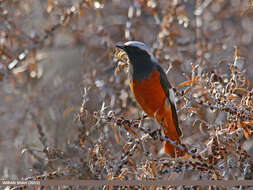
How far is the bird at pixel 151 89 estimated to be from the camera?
4781 millimetres

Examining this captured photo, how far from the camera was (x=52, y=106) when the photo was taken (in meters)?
7.11

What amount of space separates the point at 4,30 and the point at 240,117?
3458 millimetres

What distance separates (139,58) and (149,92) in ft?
1.73

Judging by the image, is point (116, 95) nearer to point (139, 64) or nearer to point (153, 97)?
point (139, 64)

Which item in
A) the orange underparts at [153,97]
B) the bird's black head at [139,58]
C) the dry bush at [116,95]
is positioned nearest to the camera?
the dry bush at [116,95]

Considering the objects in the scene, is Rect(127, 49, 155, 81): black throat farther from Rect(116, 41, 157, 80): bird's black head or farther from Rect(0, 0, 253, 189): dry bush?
Rect(0, 0, 253, 189): dry bush

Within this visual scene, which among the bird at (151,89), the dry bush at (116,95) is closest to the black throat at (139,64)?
the bird at (151,89)

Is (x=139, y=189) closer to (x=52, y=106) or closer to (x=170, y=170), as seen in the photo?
(x=170, y=170)

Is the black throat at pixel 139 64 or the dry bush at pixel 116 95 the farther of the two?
the black throat at pixel 139 64

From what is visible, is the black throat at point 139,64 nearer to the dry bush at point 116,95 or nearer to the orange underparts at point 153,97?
the orange underparts at point 153,97

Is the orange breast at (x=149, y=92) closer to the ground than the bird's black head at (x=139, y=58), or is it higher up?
closer to the ground

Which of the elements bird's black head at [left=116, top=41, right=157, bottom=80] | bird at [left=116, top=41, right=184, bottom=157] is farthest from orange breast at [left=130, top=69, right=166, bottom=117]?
bird's black head at [left=116, top=41, right=157, bottom=80]

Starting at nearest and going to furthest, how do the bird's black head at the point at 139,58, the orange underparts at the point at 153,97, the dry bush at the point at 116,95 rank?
1. the dry bush at the point at 116,95
2. the orange underparts at the point at 153,97
3. the bird's black head at the point at 139,58

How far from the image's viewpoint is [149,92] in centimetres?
478
